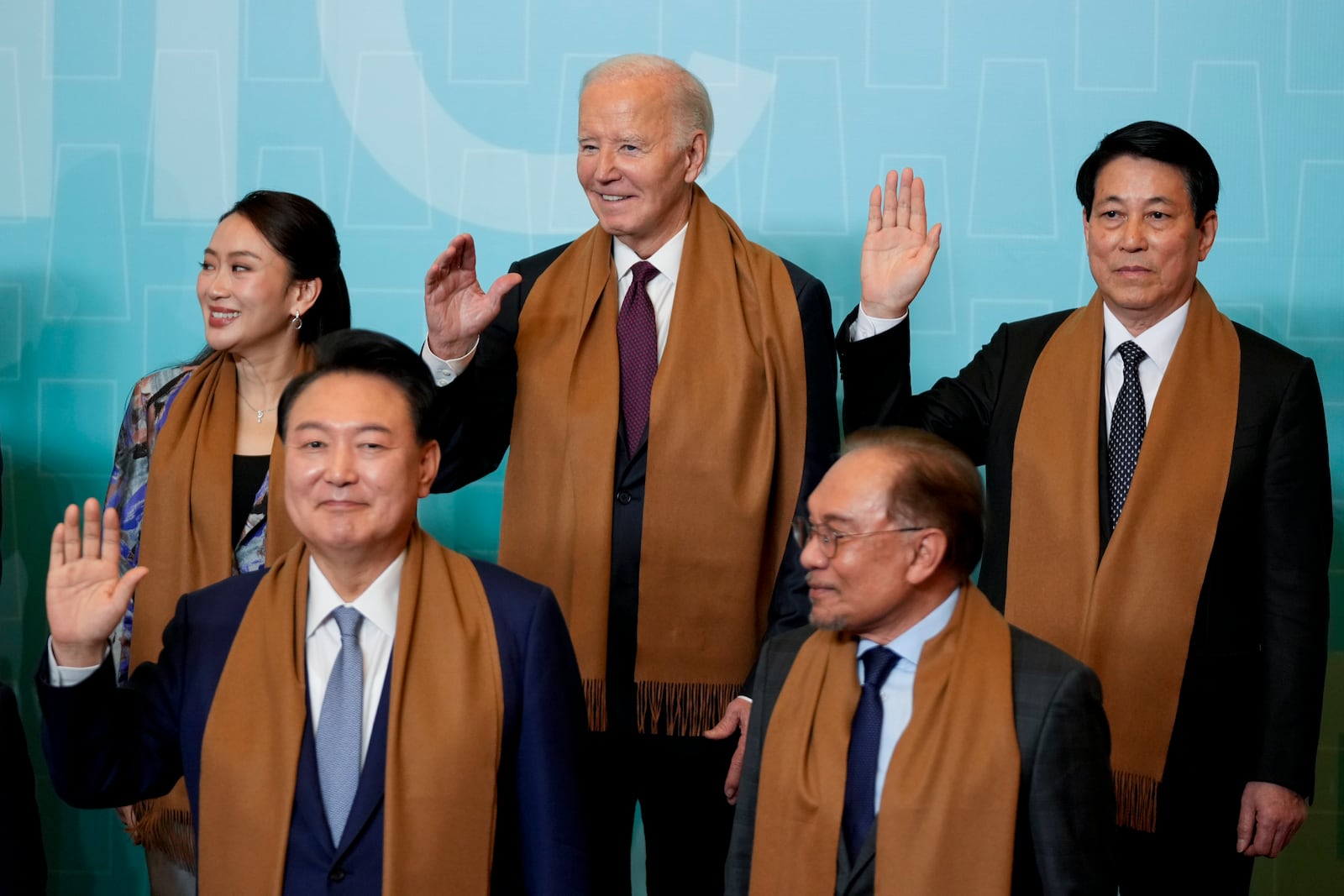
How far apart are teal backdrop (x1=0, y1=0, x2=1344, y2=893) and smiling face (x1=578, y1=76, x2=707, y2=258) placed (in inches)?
45.7

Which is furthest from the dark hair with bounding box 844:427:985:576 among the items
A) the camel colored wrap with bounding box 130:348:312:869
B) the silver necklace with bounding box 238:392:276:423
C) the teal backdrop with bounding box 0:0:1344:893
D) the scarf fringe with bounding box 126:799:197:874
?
the teal backdrop with bounding box 0:0:1344:893

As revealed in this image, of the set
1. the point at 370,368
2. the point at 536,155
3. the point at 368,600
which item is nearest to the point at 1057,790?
the point at 368,600

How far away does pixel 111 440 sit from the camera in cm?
421

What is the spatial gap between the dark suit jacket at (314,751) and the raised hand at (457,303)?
618mm

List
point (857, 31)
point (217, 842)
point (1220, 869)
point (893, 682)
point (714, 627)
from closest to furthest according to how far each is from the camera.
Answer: point (217, 842) → point (893, 682) → point (1220, 869) → point (714, 627) → point (857, 31)

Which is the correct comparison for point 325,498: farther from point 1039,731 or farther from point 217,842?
point 1039,731

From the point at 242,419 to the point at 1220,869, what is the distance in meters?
2.02

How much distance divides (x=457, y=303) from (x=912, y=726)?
114cm

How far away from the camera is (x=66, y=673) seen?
2143mm

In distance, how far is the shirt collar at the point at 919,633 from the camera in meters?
2.35

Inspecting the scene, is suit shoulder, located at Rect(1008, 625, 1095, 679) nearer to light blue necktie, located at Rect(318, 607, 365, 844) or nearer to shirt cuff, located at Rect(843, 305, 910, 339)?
shirt cuff, located at Rect(843, 305, 910, 339)

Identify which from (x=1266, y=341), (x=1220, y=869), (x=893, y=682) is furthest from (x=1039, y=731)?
(x=1266, y=341)

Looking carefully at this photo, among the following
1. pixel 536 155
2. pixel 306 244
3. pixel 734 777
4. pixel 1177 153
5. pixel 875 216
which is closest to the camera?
pixel 734 777

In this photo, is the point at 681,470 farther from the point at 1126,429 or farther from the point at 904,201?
the point at 1126,429
